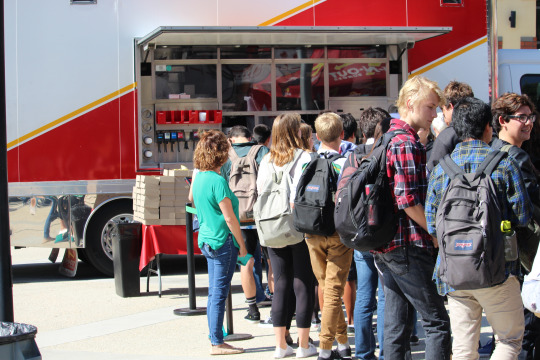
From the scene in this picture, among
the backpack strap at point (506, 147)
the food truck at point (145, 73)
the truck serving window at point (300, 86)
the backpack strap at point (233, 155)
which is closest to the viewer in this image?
the backpack strap at point (506, 147)

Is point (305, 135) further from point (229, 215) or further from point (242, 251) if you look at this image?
point (242, 251)

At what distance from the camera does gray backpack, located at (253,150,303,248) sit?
5.45 metres

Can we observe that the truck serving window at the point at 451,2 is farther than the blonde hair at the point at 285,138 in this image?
Yes

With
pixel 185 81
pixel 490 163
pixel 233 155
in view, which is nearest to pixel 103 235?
pixel 185 81

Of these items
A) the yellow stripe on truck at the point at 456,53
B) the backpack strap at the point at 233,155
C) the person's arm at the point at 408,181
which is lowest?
the person's arm at the point at 408,181

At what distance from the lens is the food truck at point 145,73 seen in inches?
366

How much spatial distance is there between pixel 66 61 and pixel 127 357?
4849 mm

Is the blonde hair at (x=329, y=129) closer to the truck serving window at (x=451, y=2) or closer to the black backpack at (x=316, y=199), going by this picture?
the black backpack at (x=316, y=199)

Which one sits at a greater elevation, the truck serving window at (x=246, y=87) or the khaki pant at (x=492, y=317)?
the truck serving window at (x=246, y=87)

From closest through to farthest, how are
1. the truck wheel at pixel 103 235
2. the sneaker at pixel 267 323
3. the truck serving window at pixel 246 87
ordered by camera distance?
the sneaker at pixel 267 323 → the truck wheel at pixel 103 235 → the truck serving window at pixel 246 87

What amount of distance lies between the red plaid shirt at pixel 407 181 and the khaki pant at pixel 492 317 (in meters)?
0.41

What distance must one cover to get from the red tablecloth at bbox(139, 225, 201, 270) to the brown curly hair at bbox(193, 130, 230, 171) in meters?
2.76

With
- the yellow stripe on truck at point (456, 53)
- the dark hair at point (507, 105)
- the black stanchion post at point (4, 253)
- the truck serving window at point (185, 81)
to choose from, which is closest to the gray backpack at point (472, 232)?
the dark hair at point (507, 105)

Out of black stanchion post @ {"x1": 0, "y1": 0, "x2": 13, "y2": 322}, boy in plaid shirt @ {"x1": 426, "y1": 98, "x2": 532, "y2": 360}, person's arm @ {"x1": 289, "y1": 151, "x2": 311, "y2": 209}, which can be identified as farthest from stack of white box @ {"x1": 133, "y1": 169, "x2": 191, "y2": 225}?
boy in plaid shirt @ {"x1": 426, "y1": 98, "x2": 532, "y2": 360}
